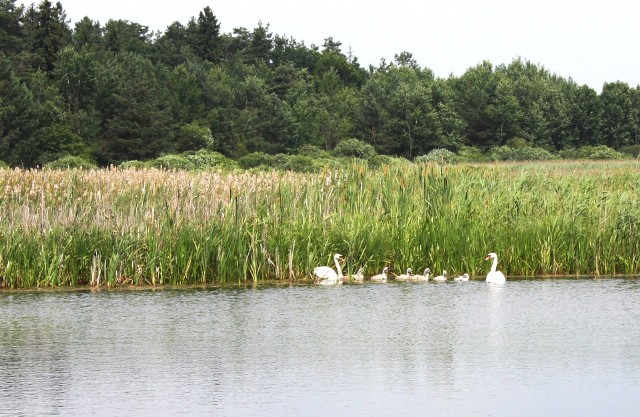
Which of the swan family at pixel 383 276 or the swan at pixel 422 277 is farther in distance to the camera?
the swan at pixel 422 277

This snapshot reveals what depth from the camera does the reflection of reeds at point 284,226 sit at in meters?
14.9

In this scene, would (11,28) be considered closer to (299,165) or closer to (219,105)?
(219,105)

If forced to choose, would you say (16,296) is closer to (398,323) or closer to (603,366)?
(398,323)

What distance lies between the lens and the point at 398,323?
464 inches

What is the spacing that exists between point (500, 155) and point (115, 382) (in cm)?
5927

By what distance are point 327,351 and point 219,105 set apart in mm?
69722

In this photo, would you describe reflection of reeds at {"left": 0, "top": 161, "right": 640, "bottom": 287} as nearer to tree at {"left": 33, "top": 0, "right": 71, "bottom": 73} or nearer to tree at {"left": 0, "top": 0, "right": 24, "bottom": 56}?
tree at {"left": 33, "top": 0, "right": 71, "bottom": 73}

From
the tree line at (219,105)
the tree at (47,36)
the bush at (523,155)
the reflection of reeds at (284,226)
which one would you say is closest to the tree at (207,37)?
the tree line at (219,105)

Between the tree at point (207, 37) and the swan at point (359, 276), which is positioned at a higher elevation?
the tree at point (207, 37)

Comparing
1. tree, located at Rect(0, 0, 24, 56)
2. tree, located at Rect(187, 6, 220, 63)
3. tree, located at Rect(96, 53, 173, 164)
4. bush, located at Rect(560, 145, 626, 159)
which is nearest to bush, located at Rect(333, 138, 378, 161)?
tree, located at Rect(96, 53, 173, 164)

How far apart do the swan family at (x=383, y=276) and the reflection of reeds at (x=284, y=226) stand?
15.6 inches

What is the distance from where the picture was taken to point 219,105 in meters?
79.0

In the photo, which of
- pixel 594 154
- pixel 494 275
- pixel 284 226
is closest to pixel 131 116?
pixel 594 154

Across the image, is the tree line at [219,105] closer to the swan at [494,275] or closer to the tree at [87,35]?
the tree at [87,35]
